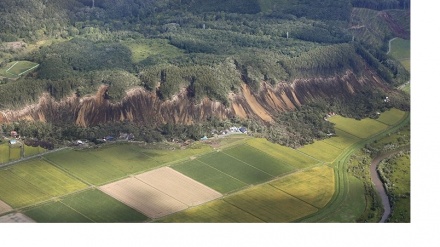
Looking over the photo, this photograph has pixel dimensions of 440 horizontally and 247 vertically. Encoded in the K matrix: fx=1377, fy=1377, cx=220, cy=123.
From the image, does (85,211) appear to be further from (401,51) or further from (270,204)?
(401,51)

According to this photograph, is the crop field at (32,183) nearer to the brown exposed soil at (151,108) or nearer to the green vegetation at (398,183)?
the brown exposed soil at (151,108)

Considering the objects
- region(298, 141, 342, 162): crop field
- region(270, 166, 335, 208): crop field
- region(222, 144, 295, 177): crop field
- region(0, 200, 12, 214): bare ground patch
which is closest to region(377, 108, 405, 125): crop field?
region(298, 141, 342, 162): crop field

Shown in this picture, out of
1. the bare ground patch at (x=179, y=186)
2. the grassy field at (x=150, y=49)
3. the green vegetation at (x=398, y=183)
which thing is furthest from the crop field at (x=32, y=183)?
the grassy field at (x=150, y=49)

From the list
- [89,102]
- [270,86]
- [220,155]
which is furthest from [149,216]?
[270,86]

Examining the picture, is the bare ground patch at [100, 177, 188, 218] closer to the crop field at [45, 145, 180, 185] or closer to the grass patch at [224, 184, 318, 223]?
the crop field at [45, 145, 180, 185]

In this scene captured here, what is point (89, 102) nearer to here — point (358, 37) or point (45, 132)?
point (45, 132)

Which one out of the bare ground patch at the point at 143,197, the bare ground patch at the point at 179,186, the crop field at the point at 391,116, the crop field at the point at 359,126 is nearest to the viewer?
the bare ground patch at the point at 143,197
